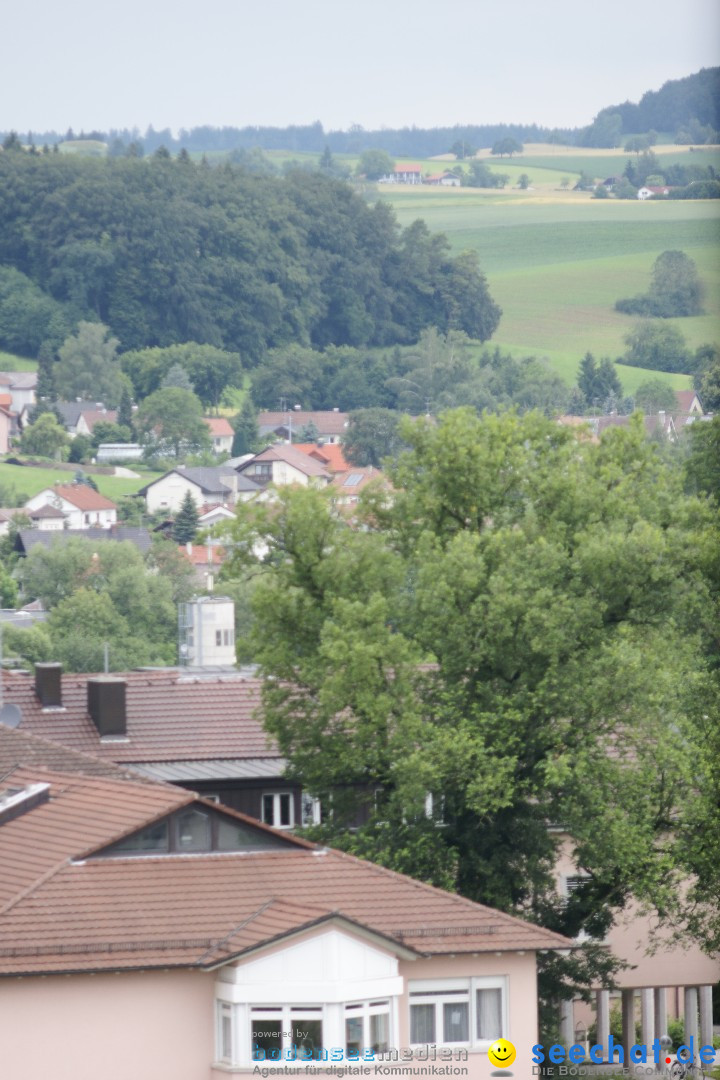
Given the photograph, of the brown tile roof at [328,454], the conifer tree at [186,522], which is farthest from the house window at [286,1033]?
the brown tile roof at [328,454]

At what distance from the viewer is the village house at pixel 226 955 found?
584 inches

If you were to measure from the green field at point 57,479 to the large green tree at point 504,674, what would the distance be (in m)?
103

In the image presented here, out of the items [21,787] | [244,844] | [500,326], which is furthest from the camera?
[500,326]

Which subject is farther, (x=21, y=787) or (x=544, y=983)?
(x=544, y=983)

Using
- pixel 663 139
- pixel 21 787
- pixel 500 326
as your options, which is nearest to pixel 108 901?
pixel 21 787

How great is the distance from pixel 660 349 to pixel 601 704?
139805 mm

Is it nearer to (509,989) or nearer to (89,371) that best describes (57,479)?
(89,371)

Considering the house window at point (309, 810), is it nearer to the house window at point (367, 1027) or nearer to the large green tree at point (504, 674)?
the large green tree at point (504, 674)

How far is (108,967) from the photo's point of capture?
1477 centimetres

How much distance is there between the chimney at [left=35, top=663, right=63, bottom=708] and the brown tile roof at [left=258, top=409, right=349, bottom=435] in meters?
133

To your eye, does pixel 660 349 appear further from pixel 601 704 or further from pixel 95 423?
pixel 601 704

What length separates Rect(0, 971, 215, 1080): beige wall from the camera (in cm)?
1470

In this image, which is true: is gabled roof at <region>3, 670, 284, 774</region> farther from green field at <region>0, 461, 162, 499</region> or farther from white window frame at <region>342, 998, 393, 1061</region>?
green field at <region>0, 461, 162, 499</region>

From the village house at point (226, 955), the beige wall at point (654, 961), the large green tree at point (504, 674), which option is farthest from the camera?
the beige wall at point (654, 961)
